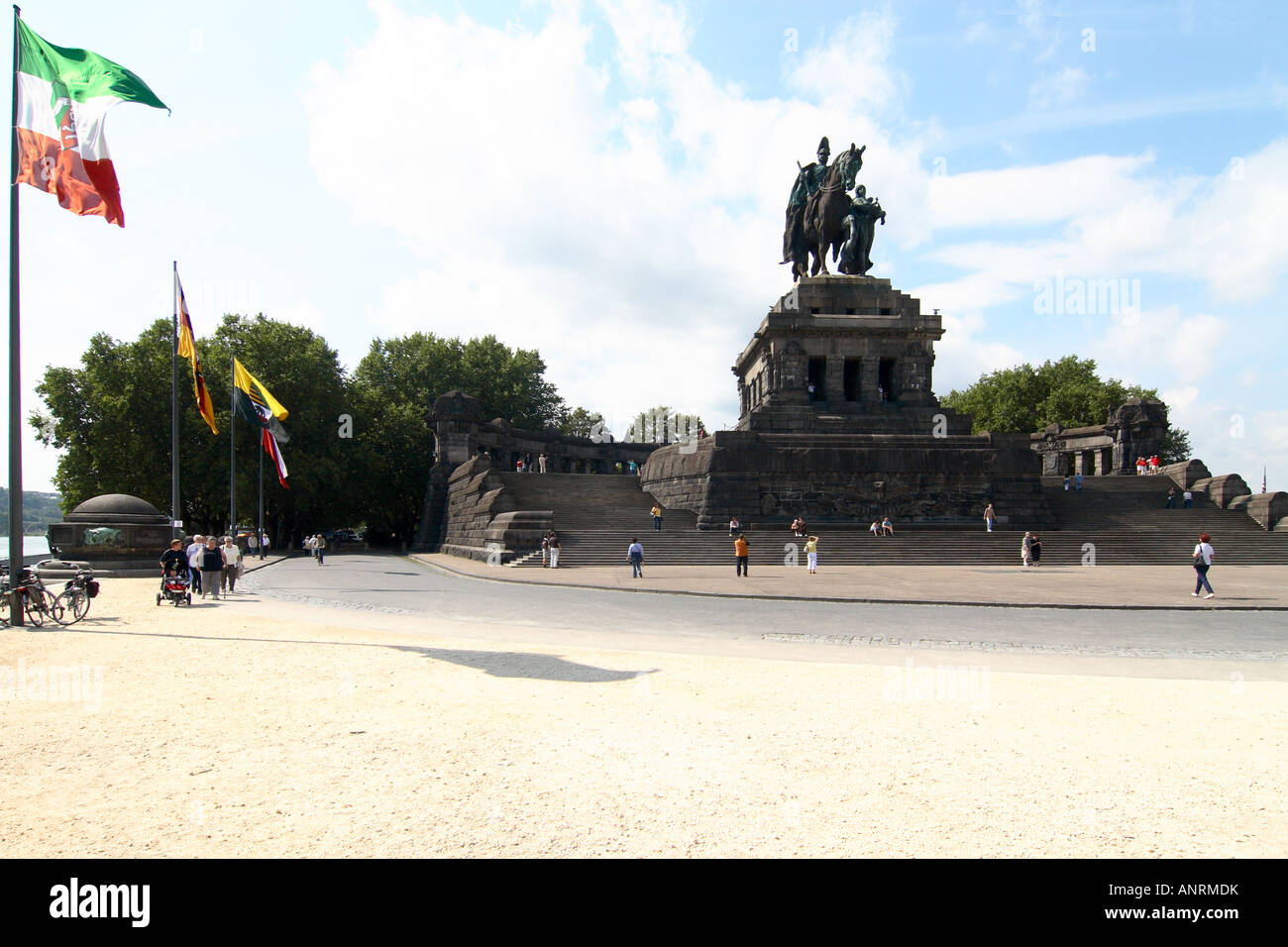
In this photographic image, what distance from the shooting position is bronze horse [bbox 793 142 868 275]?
41250 millimetres

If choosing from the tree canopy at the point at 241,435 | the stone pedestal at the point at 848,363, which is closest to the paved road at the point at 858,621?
the stone pedestal at the point at 848,363

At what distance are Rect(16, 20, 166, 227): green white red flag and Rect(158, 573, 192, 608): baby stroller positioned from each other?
6.73m

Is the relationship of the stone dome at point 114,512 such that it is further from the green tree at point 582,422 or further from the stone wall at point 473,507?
the green tree at point 582,422

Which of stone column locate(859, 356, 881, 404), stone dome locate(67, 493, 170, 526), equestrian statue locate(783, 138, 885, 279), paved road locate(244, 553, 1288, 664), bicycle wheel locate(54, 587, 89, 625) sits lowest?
paved road locate(244, 553, 1288, 664)

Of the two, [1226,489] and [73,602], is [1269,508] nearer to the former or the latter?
[1226,489]

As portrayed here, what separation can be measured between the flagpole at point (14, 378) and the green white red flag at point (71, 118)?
0.17m

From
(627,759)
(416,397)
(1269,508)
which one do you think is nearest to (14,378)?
(627,759)

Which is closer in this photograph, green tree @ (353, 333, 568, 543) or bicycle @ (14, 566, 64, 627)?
bicycle @ (14, 566, 64, 627)

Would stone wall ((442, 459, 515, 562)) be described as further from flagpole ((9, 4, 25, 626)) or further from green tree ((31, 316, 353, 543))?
flagpole ((9, 4, 25, 626))

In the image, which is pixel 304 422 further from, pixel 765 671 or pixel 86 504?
pixel 765 671

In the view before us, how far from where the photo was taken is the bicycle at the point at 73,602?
1241 centimetres

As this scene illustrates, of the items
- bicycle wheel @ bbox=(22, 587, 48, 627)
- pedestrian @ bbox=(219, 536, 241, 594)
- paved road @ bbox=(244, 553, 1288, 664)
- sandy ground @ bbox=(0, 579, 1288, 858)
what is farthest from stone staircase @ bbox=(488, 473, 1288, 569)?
sandy ground @ bbox=(0, 579, 1288, 858)

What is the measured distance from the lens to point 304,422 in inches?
1850

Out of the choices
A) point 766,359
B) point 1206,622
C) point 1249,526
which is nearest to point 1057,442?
point 1249,526
